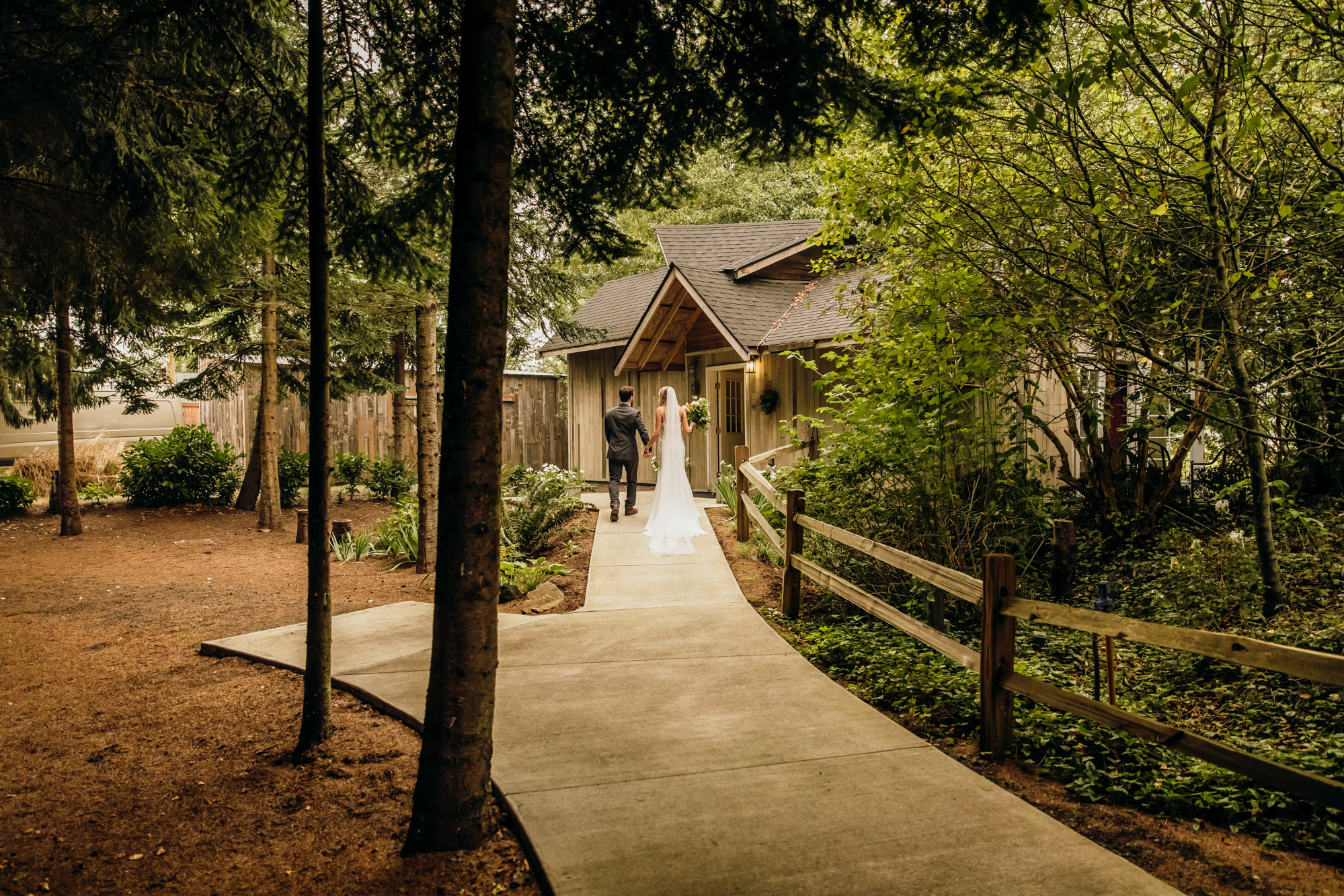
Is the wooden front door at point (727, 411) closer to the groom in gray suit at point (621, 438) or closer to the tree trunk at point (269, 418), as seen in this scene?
the groom in gray suit at point (621, 438)

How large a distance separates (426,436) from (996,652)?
20.2 ft

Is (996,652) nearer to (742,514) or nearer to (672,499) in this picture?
(742,514)

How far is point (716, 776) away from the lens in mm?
3580

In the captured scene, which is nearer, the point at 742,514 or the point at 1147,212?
the point at 1147,212

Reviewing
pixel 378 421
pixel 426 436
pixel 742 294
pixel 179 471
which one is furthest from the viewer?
pixel 378 421

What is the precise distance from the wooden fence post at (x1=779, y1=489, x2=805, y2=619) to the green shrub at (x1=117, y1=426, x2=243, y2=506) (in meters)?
11.5

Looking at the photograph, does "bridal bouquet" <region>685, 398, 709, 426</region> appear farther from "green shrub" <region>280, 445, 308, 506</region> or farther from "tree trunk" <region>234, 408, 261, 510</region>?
"tree trunk" <region>234, 408, 261, 510</region>

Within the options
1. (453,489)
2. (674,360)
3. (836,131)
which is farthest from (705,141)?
(674,360)

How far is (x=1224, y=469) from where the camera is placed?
875cm

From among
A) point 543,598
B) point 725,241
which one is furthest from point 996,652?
point 725,241

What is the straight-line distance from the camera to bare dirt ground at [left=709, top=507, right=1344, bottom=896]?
9.14 feet

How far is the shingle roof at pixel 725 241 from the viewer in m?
16.9

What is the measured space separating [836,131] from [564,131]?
5.54 ft

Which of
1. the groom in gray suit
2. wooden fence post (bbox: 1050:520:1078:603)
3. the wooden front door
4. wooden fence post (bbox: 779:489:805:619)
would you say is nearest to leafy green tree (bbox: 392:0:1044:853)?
wooden fence post (bbox: 779:489:805:619)
